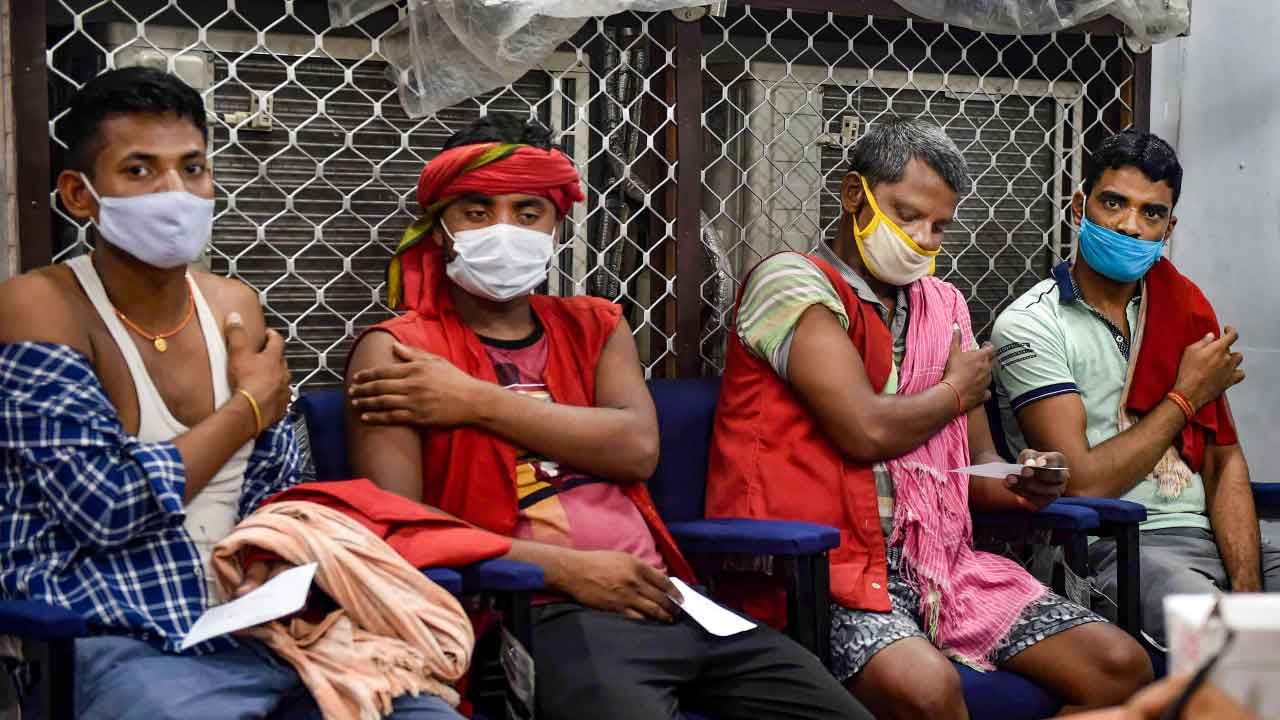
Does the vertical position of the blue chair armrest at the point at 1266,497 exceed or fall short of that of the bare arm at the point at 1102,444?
it falls short

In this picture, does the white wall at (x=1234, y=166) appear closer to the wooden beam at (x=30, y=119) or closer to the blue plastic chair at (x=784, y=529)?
the blue plastic chair at (x=784, y=529)

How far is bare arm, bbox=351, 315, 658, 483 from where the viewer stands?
9.00 ft

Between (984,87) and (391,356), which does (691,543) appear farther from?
(984,87)

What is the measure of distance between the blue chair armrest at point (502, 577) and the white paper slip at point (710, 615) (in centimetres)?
36

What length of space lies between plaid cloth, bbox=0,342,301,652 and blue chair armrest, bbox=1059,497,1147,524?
188 cm

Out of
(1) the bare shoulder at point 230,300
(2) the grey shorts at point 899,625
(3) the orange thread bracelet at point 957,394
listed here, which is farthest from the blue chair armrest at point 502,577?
(3) the orange thread bracelet at point 957,394

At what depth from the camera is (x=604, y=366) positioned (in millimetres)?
3049

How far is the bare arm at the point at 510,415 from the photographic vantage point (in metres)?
2.74

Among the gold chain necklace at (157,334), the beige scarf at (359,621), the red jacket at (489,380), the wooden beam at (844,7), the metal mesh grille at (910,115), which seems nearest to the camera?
the beige scarf at (359,621)

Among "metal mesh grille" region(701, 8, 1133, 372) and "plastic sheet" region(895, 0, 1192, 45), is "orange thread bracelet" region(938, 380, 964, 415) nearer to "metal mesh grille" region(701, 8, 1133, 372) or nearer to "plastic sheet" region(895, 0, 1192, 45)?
"metal mesh grille" region(701, 8, 1133, 372)

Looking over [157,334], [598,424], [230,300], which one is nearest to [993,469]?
[598,424]

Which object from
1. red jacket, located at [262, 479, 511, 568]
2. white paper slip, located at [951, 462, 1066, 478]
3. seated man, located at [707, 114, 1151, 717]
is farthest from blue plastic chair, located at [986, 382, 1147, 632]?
red jacket, located at [262, 479, 511, 568]

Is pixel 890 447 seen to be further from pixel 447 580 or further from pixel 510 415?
pixel 447 580

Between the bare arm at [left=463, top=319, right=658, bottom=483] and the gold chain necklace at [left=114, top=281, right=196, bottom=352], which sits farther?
the bare arm at [left=463, top=319, right=658, bottom=483]
